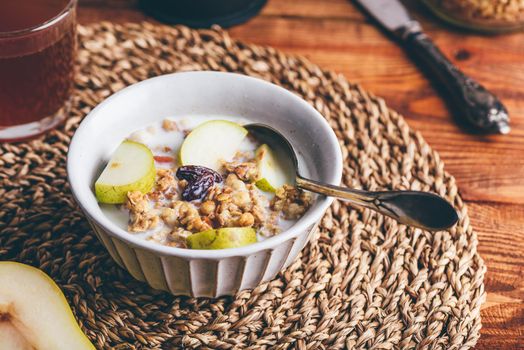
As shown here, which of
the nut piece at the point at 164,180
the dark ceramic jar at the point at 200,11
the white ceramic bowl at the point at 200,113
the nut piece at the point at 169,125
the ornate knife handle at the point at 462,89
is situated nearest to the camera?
the white ceramic bowl at the point at 200,113

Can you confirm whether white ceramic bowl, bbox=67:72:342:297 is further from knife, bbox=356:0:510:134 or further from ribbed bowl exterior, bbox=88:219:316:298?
knife, bbox=356:0:510:134

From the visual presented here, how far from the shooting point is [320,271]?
3.63 feet

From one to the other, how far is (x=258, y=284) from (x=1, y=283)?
365mm

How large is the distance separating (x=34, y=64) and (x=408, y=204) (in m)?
0.66

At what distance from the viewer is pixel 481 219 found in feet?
4.09

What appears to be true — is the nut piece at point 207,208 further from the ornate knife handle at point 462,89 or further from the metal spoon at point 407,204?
the ornate knife handle at point 462,89

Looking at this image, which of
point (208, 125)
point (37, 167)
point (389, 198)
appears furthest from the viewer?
point (37, 167)

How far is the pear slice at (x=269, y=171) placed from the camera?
104cm

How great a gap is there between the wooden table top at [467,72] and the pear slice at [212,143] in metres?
0.45

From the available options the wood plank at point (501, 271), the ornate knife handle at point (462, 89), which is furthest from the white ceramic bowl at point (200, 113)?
the ornate knife handle at point (462, 89)

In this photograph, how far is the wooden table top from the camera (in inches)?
46.1

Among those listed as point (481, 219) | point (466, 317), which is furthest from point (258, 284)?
point (481, 219)

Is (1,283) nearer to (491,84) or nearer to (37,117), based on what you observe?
(37,117)

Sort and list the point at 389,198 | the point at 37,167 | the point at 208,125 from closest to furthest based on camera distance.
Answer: the point at 389,198 < the point at 208,125 < the point at 37,167
